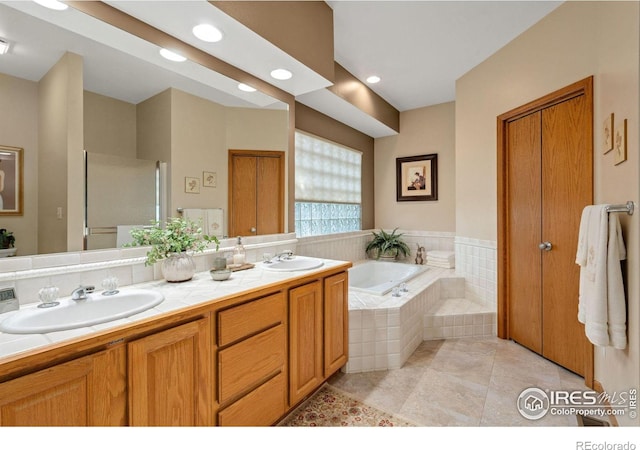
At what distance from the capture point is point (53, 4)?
1.27 meters

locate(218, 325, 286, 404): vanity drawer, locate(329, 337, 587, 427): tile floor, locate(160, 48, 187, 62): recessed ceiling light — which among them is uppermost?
locate(160, 48, 187, 62): recessed ceiling light

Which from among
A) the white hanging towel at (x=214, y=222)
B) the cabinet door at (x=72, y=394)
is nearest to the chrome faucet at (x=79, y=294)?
the cabinet door at (x=72, y=394)

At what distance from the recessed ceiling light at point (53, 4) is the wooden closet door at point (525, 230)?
10.3 ft

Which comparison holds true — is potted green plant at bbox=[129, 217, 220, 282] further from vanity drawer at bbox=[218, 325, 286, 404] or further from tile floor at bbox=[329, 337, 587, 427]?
tile floor at bbox=[329, 337, 587, 427]

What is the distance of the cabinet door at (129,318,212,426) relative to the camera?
3.25ft

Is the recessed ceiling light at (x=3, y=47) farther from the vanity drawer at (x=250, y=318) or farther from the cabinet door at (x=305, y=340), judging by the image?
the cabinet door at (x=305, y=340)

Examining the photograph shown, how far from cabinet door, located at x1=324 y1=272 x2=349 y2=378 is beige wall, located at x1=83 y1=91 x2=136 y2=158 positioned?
1384 mm

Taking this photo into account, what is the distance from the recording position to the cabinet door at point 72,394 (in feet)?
2.53

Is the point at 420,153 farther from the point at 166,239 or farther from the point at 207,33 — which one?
the point at 166,239

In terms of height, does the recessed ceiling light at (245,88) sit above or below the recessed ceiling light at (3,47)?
above

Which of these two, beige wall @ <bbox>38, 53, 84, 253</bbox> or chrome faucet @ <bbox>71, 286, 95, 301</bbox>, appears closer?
chrome faucet @ <bbox>71, 286, 95, 301</bbox>

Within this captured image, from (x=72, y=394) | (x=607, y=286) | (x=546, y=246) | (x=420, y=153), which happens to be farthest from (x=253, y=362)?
(x=420, y=153)

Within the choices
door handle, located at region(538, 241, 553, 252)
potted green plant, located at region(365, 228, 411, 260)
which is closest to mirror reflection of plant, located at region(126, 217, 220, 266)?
door handle, located at region(538, 241, 553, 252)

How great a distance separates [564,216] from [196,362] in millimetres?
2608
